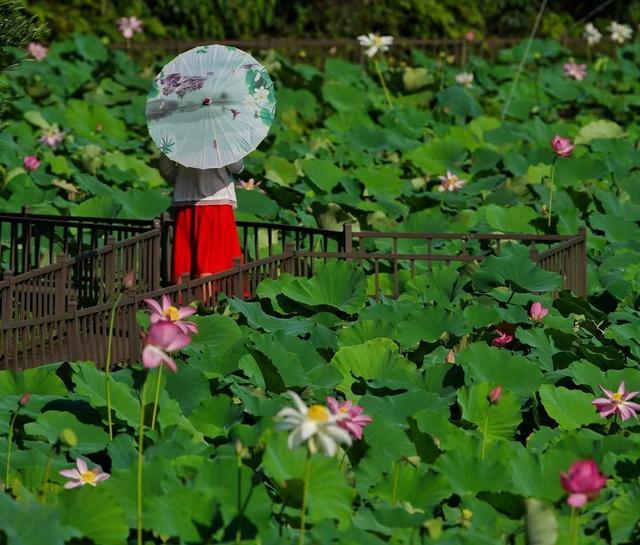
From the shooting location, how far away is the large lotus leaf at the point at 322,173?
789 cm

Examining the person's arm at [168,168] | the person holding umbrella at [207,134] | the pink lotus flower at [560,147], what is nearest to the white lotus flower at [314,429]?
the person holding umbrella at [207,134]

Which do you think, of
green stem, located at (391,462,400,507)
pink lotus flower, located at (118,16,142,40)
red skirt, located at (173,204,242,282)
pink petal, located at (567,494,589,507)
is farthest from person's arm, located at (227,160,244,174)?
pink lotus flower, located at (118,16,142,40)

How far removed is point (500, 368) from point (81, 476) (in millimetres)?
1435

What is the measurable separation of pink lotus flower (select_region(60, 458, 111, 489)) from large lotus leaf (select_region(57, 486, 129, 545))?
34 cm

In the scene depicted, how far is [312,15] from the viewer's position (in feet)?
45.2

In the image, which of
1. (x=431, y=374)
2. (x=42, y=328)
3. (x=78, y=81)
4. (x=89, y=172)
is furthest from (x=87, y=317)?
(x=78, y=81)

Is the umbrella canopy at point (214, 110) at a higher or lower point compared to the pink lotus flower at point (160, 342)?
higher

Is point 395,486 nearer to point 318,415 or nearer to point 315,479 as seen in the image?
point 315,479

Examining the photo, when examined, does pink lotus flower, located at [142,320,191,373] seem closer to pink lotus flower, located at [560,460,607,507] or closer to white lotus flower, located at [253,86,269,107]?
pink lotus flower, located at [560,460,607,507]

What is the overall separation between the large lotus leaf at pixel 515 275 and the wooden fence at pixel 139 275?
20 centimetres

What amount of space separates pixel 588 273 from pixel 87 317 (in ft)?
7.63

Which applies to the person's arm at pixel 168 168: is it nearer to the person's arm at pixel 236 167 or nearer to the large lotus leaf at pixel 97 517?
the person's arm at pixel 236 167

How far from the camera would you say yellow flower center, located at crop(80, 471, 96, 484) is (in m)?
3.67

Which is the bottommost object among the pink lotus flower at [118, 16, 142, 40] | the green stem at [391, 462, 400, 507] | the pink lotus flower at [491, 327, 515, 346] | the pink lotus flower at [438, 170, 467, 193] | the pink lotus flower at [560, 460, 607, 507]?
the green stem at [391, 462, 400, 507]
